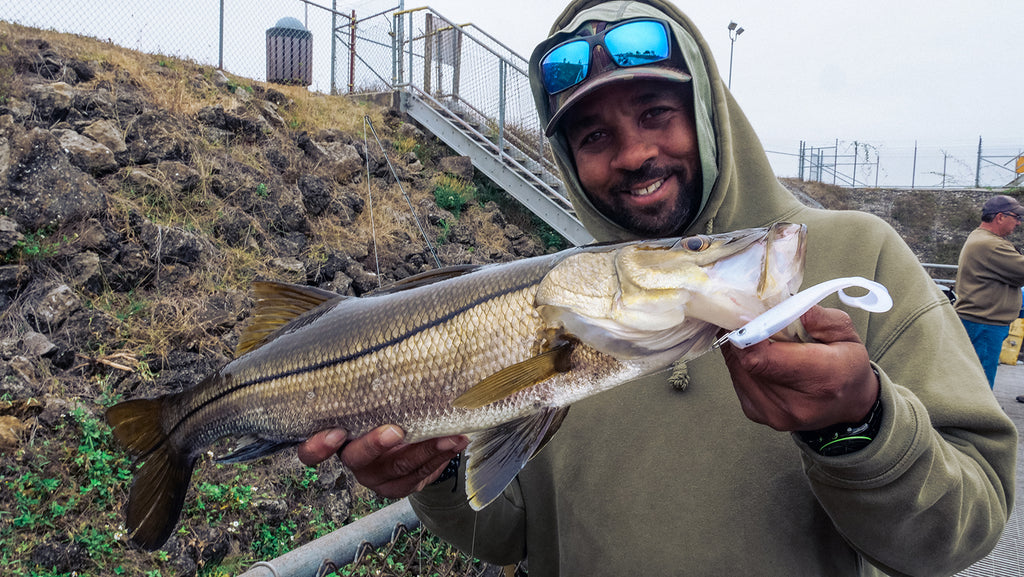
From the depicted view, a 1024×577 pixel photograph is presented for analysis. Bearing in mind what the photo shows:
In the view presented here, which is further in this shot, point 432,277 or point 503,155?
point 503,155

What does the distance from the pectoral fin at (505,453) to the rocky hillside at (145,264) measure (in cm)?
206

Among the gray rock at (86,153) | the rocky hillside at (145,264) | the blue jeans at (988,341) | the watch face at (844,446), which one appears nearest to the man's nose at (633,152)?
the watch face at (844,446)

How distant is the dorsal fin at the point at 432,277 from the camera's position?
1.81 meters

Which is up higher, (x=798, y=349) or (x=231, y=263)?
(x=798, y=349)

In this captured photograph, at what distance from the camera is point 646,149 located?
2064mm

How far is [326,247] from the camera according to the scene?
22.0 ft

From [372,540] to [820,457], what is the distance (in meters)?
1.90

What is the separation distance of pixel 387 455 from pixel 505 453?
1.28 ft

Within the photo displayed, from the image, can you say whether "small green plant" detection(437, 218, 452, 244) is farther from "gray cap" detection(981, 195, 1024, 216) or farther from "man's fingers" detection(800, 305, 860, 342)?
"man's fingers" detection(800, 305, 860, 342)

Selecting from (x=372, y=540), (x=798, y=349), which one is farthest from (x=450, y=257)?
(x=798, y=349)

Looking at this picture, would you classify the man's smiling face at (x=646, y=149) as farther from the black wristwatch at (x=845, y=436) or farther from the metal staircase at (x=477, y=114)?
the metal staircase at (x=477, y=114)

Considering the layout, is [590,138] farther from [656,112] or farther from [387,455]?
[387,455]

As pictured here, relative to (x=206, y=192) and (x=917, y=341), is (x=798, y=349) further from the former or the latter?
(x=206, y=192)

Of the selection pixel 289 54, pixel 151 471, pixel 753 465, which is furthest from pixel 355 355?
pixel 289 54
